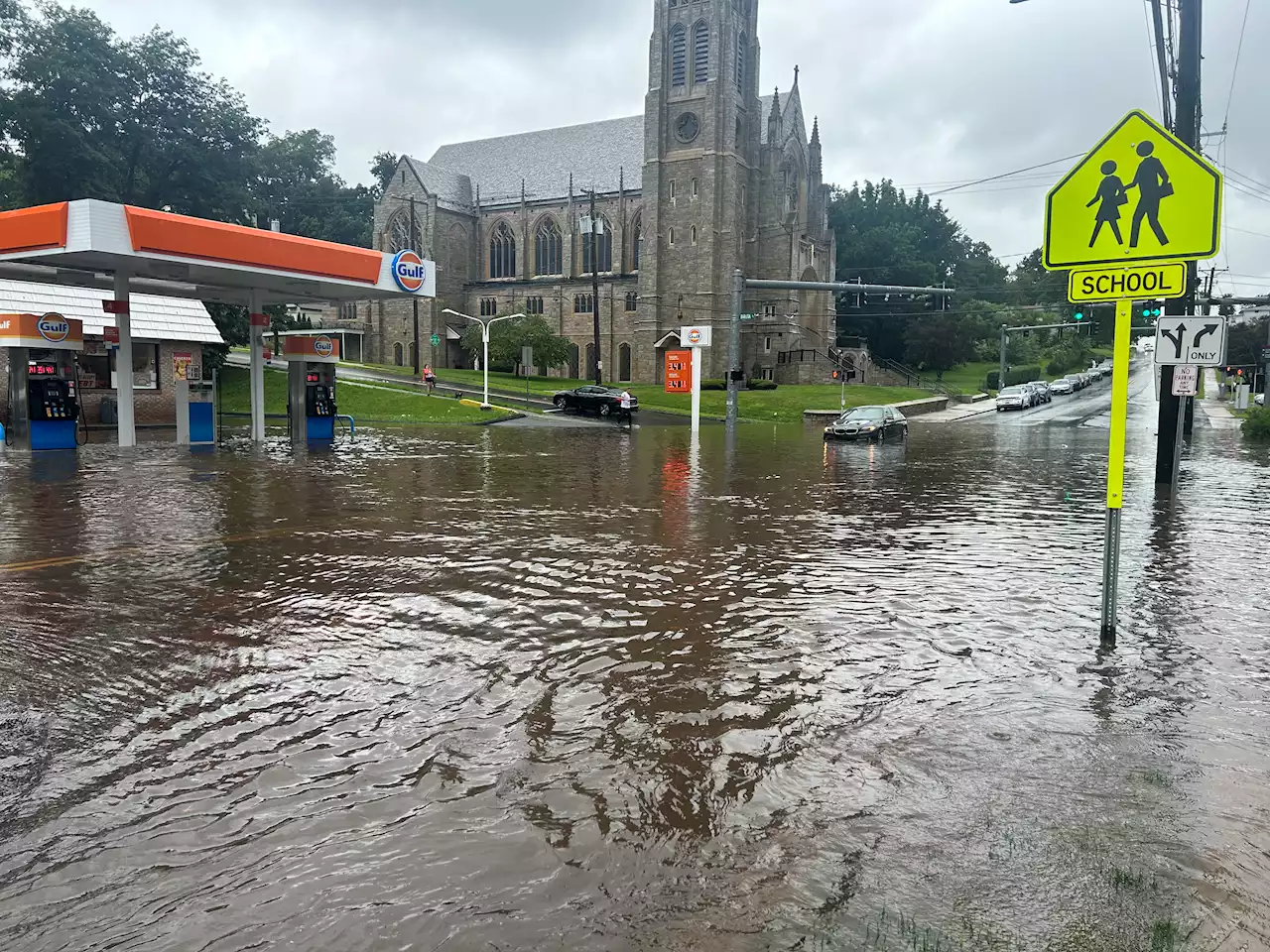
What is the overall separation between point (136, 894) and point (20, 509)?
11.7m

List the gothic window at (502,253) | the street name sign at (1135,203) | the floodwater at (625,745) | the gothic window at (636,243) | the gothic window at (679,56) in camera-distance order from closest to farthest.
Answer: the floodwater at (625,745), the street name sign at (1135,203), the gothic window at (679,56), the gothic window at (636,243), the gothic window at (502,253)

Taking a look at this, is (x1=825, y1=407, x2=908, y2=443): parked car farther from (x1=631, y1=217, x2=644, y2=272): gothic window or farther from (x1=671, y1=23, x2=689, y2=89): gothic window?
(x1=671, y1=23, x2=689, y2=89): gothic window

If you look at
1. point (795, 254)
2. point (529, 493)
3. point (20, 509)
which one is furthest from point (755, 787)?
point (795, 254)

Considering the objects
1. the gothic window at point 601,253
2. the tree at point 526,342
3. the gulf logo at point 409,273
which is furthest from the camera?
the gothic window at point 601,253

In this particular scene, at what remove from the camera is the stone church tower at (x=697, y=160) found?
68.6m

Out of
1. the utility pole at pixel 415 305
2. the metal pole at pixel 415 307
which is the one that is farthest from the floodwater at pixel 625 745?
the utility pole at pixel 415 305

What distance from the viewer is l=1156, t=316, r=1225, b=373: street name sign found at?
15000mm

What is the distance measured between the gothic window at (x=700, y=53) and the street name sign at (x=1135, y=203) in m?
68.1

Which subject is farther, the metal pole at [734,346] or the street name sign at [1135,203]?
the metal pole at [734,346]

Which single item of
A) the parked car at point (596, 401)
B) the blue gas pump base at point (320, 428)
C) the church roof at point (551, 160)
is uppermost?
the church roof at point (551, 160)

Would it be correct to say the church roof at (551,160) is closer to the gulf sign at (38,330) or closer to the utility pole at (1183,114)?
the gulf sign at (38,330)

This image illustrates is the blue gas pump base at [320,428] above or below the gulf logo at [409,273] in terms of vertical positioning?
below

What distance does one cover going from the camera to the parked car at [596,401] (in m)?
47.0

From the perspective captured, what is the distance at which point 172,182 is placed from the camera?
53.8 m
